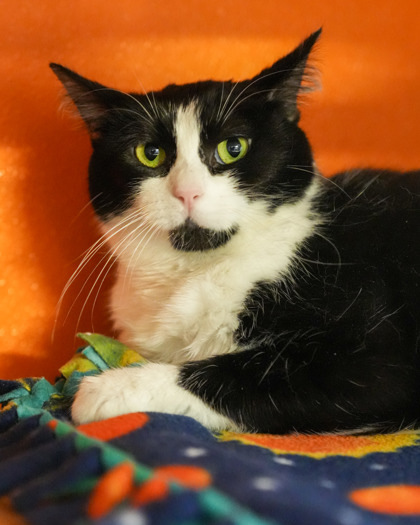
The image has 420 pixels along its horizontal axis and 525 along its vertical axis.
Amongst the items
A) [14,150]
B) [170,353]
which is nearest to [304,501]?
[170,353]

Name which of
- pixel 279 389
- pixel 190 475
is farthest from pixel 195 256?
pixel 190 475

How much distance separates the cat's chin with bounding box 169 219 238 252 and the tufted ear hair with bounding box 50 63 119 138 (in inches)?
15.6

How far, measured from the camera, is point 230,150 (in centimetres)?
118

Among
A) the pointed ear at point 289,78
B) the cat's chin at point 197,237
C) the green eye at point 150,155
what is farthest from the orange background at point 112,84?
the cat's chin at point 197,237

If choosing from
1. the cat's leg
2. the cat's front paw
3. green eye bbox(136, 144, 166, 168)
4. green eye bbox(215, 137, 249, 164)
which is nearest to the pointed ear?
green eye bbox(215, 137, 249, 164)

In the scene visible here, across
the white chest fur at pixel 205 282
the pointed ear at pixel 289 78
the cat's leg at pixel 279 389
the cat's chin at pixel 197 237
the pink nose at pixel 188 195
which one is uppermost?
the pointed ear at pixel 289 78

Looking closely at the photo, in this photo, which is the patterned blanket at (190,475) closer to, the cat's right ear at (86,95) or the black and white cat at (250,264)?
the black and white cat at (250,264)

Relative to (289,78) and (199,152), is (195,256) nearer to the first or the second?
(199,152)

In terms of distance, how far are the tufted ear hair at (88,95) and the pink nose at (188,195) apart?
0.37m

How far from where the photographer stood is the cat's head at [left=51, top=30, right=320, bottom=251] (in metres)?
1.12

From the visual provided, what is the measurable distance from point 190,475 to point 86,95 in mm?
993

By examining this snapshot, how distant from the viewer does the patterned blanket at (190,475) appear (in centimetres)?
54

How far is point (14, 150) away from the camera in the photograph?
1.47m

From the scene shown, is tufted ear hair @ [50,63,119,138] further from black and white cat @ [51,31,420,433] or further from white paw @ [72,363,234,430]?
white paw @ [72,363,234,430]
